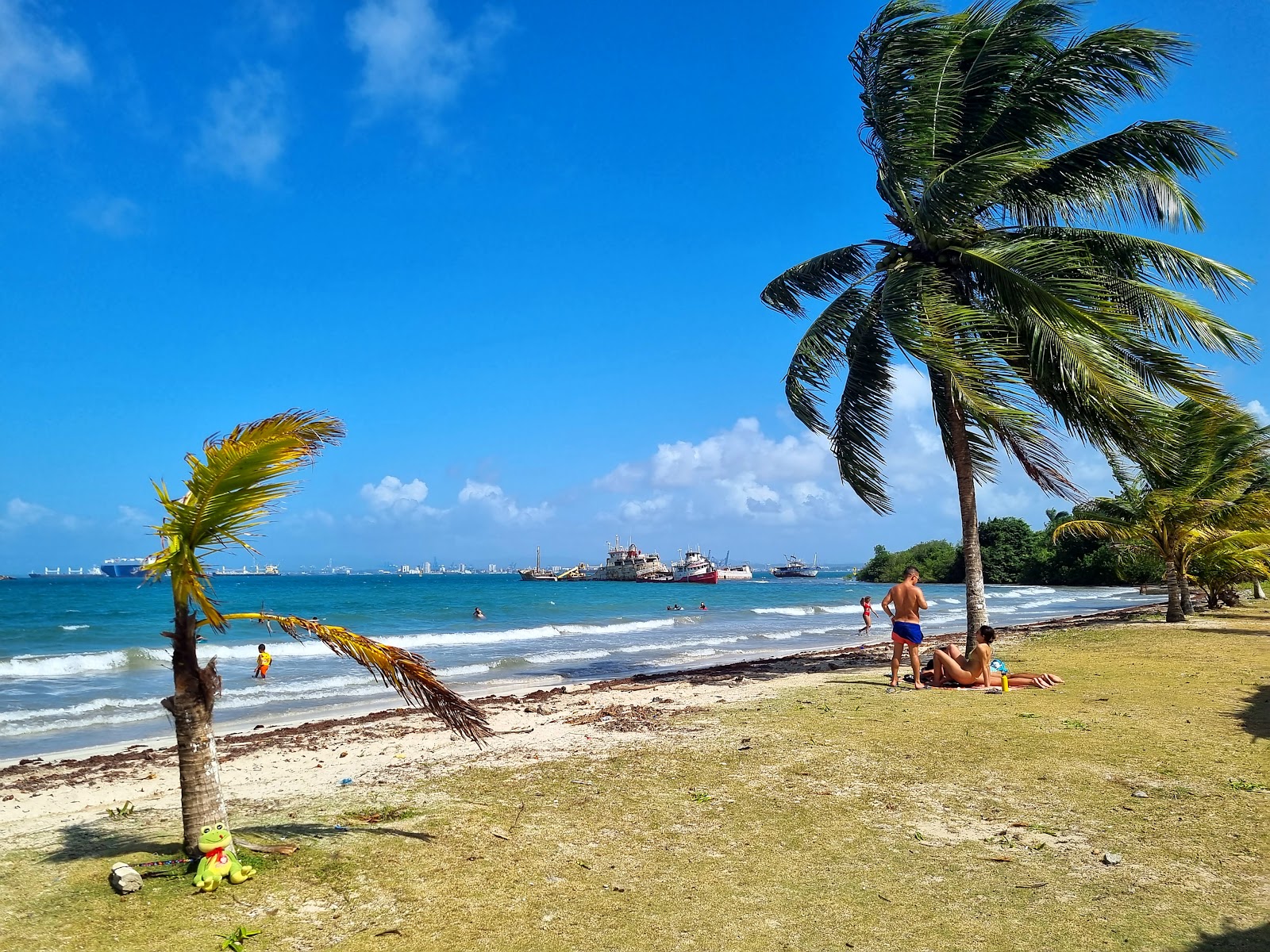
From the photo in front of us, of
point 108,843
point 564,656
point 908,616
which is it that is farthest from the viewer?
point 564,656

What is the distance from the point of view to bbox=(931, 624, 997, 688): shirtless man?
11.0 m

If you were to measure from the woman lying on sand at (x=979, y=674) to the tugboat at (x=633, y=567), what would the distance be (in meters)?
105

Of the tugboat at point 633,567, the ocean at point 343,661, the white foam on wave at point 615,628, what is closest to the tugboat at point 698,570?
the tugboat at point 633,567

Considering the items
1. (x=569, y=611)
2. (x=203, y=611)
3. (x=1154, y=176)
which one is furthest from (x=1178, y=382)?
(x=569, y=611)

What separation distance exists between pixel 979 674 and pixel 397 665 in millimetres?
8611

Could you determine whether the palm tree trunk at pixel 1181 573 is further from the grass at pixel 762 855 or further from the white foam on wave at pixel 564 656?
the white foam on wave at pixel 564 656

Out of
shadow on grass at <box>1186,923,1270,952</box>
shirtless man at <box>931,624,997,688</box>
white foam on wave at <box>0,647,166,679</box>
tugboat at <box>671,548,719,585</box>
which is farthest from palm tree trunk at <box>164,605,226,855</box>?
tugboat at <box>671,548,719,585</box>

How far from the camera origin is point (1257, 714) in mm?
8367

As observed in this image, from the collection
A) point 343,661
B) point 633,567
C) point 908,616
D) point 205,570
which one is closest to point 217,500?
point 205,570

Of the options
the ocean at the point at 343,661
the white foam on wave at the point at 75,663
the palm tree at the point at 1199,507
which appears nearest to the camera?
the ocean at the point at 343,661

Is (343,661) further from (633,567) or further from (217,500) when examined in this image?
(633,567)

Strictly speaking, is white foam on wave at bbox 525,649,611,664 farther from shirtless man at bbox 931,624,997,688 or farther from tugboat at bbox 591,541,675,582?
tugboat at bbox 591,541,675,582

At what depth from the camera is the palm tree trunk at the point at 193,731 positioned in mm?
4793

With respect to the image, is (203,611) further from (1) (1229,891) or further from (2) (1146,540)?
(2) (1146,540)
